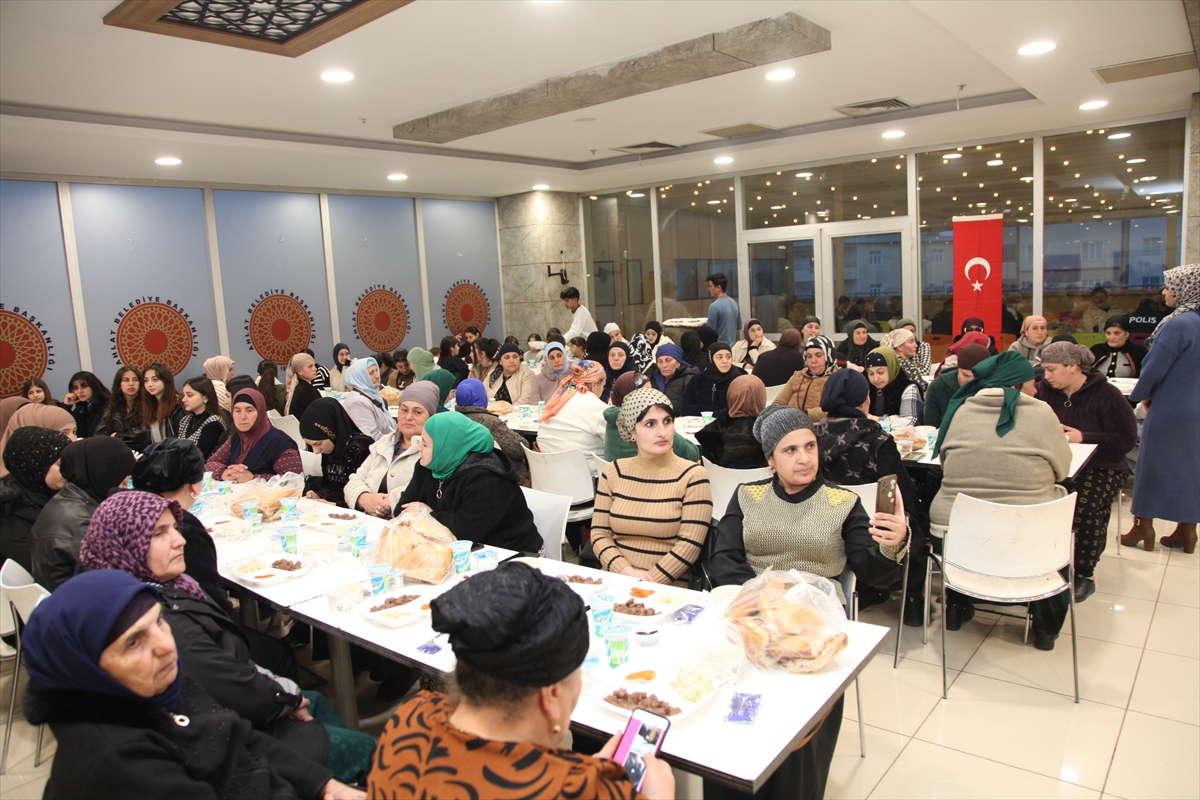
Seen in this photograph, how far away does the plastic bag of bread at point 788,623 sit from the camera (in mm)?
2176

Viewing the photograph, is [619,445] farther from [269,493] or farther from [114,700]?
[114,700]

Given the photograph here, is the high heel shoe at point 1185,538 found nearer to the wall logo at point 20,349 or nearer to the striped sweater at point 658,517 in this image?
the striped sweater at point 658,517

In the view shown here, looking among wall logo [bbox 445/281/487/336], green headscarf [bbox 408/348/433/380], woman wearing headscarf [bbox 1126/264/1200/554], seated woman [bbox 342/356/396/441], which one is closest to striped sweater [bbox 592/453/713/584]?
seated woman [bbox 342/356/396/441]

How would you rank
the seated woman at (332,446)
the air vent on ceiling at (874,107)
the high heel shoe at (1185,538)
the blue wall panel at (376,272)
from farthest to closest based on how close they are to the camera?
the blue wall panel at (376,272) < the air vent on ceiling at (874,107) < the high heel shoe at (1185,538) < the seated woman at (332,446)

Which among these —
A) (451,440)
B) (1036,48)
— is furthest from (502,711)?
(1036,48)

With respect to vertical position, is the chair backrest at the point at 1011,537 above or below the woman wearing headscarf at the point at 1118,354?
below

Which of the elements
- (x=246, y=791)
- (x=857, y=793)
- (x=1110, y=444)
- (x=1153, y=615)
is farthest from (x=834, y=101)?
(x=246, y=791)

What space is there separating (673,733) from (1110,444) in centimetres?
387

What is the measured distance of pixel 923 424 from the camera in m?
5.82

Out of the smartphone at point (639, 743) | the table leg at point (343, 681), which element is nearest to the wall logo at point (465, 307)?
the table leg at point (343, 681)

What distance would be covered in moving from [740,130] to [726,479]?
19.9 feet

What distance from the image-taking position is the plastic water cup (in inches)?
120

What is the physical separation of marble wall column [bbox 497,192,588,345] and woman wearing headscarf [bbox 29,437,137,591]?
988 centimetres

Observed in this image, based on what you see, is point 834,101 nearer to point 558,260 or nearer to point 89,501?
point 558,260
